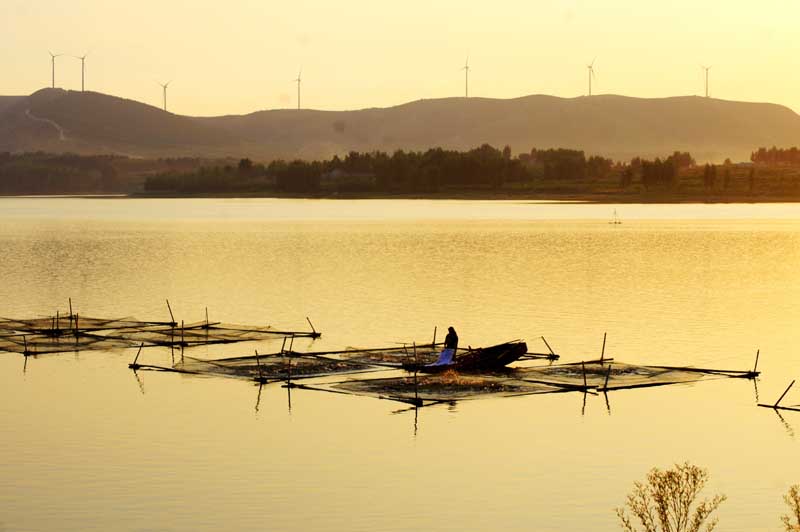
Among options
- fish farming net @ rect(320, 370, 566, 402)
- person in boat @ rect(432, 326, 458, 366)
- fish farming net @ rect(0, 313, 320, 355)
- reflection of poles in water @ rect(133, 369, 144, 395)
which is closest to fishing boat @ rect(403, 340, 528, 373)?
person in boat @ rect(432, 326, 458, 366)

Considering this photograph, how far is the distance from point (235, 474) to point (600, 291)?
62164mm

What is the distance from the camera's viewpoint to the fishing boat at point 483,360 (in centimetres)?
5266

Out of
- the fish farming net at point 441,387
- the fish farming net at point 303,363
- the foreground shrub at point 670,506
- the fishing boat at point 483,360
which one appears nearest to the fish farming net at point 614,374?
the fishing boat at point 483,360

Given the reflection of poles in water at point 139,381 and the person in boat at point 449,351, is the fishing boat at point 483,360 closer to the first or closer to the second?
the person in boat at point 449,351

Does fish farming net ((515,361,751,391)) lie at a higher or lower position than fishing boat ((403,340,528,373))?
lower

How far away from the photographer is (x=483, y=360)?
175ft

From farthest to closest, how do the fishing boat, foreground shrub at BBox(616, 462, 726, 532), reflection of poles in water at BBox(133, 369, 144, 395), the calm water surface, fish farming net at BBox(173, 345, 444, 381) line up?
fish farming net at BBox(173, 345, 444, 381)
the fishing boat
reflection of poles in water at BBox(133, 369, 144, 395)
the calm water surface
foreground shrub at BBox(616, 462, 726, 532)

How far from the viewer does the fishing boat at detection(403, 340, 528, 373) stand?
173 feet

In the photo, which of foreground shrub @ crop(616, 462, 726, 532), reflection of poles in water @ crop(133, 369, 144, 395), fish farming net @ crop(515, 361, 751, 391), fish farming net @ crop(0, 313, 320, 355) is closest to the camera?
foreground shrub @ crop(616, 462, 726, 532)

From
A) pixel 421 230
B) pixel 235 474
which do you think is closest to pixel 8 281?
pixel 235 474

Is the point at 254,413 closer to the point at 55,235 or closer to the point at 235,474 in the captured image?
the point at 235,474

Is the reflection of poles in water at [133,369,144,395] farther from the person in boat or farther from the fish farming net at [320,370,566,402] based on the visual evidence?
the person in boat

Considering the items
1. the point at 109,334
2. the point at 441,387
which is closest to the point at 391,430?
the point at 441,387

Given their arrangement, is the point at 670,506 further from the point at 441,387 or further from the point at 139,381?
the point at 139,381
